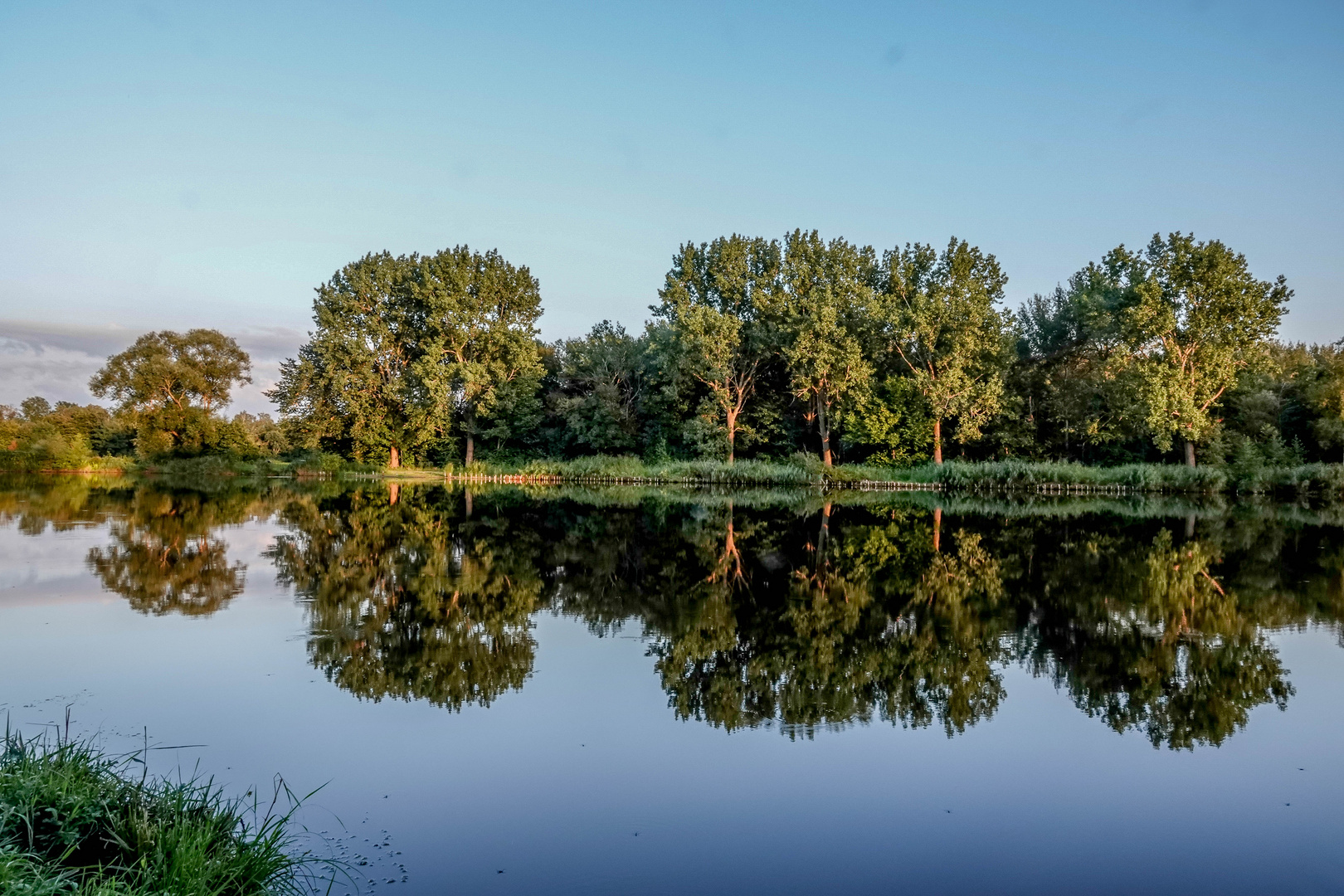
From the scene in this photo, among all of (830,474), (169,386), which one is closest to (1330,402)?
(830,474)

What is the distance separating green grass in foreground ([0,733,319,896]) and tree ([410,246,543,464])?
40.6 metres

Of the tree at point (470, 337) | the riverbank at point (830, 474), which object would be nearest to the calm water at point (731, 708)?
the riverbank at point (830, 474)

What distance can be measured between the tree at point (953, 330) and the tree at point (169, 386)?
4216 cm

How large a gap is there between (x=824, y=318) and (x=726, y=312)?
678cm

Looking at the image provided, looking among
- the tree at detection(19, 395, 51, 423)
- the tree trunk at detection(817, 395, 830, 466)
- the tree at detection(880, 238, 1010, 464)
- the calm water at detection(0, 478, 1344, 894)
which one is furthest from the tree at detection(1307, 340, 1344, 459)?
the tree at detection(19, 395, 51, 423)

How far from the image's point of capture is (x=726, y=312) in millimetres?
42906

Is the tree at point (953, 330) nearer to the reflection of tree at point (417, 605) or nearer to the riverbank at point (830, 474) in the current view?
the riverbank at point (830, 474)

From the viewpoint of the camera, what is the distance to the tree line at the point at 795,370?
35.2 meters

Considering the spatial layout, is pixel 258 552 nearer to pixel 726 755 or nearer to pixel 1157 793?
pixel 726 755

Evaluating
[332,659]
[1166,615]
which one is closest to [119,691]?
[332,659]

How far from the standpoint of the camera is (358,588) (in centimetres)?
1016

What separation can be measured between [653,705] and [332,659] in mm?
2966

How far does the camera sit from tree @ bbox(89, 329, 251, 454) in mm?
49625

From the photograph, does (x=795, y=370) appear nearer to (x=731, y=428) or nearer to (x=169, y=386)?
(x=731, y=428)
